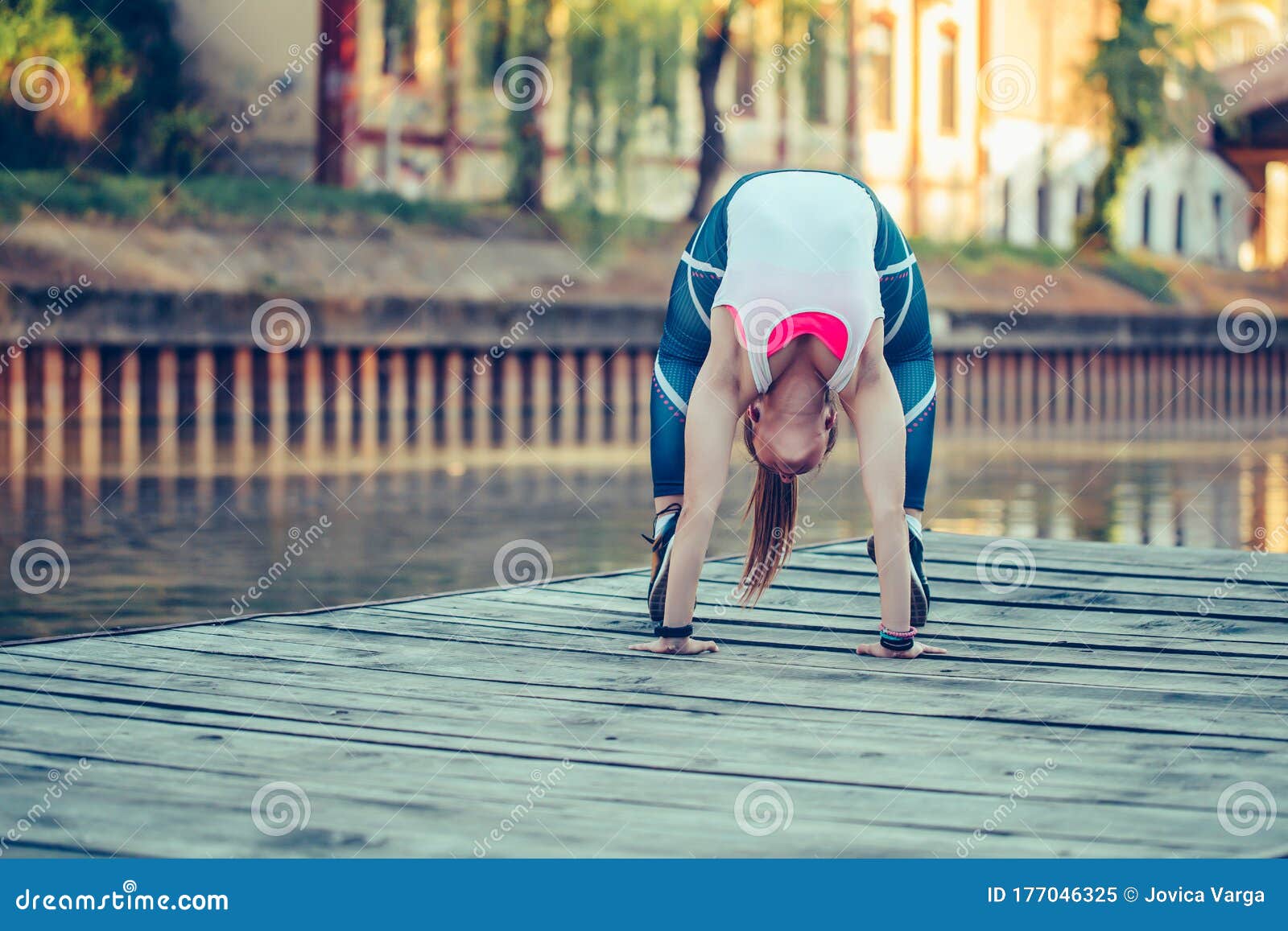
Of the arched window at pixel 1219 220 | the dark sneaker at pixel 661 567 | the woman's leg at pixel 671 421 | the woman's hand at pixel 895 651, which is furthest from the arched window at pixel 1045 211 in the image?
the woman's hand at pixel 895 651

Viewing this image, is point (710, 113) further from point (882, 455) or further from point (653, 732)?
point (653, 732)

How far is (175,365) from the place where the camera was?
19406 mm

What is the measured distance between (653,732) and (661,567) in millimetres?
1249

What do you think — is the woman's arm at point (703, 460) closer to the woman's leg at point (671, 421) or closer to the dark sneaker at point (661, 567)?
the dark sneaker at point (661, 567)

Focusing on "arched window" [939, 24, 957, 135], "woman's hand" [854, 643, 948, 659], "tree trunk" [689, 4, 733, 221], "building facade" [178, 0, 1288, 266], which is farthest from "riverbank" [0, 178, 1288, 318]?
"woman's hand" [854, 643, 948, 659]

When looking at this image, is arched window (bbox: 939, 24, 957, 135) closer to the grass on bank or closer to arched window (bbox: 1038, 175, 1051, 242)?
arched window (bbox: 1038, 175, 1051, 242)

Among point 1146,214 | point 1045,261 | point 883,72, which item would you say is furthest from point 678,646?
point 1146,214

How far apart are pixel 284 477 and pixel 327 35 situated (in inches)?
579

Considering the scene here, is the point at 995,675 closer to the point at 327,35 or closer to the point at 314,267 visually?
the point at 314,267

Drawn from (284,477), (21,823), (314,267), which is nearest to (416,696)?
(21,823)

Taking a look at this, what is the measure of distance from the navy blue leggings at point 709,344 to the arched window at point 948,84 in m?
33.5

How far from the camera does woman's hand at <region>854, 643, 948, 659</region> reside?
559 centimetres

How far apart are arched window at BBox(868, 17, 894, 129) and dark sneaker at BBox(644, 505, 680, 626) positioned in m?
31.4

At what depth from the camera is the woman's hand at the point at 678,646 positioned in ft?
18.4
